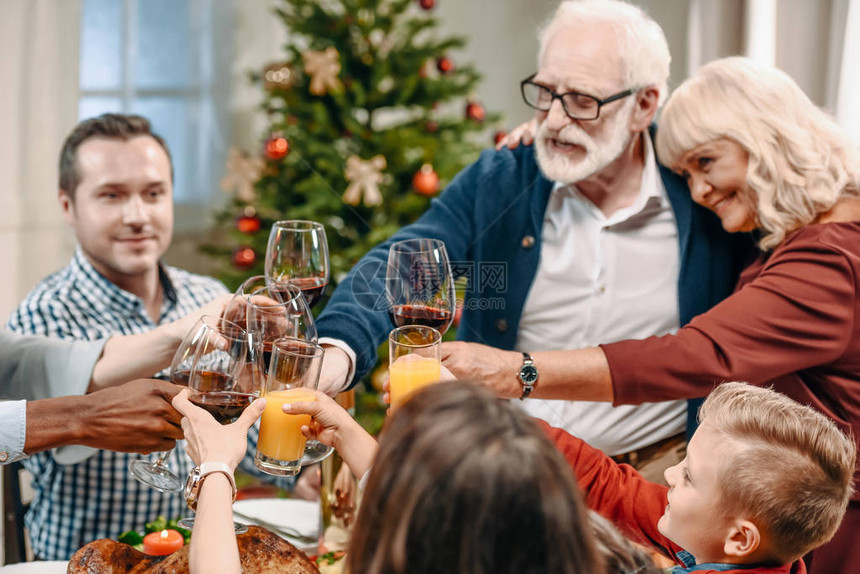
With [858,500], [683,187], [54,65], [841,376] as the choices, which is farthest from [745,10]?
[54,65]

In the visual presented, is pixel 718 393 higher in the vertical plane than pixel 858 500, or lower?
higher

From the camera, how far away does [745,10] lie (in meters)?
3.15

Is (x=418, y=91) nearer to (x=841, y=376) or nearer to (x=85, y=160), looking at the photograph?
(x=85, y=160)

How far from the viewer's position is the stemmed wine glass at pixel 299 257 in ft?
4.76

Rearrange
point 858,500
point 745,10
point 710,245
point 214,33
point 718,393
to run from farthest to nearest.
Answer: point 214,33, point 745,10, point 710,245, point 858,500, point 718,393

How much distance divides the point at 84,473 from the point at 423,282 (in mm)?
1085

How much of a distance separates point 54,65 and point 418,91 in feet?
4.84

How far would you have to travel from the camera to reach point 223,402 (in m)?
1.20

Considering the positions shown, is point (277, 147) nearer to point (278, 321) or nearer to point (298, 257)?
point (298, 257)

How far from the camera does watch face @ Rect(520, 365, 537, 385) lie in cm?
158

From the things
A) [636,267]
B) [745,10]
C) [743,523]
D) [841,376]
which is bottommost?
[743,523]

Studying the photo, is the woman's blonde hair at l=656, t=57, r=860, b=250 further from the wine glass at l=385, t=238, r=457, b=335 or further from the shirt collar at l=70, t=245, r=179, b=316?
the shirt collar at l=70, t=245, r=179, b=316

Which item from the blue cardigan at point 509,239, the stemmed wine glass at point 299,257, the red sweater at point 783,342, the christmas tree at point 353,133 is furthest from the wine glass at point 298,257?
the christmas tree at point 353,133

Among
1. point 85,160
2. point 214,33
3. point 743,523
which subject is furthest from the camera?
point 214,33
